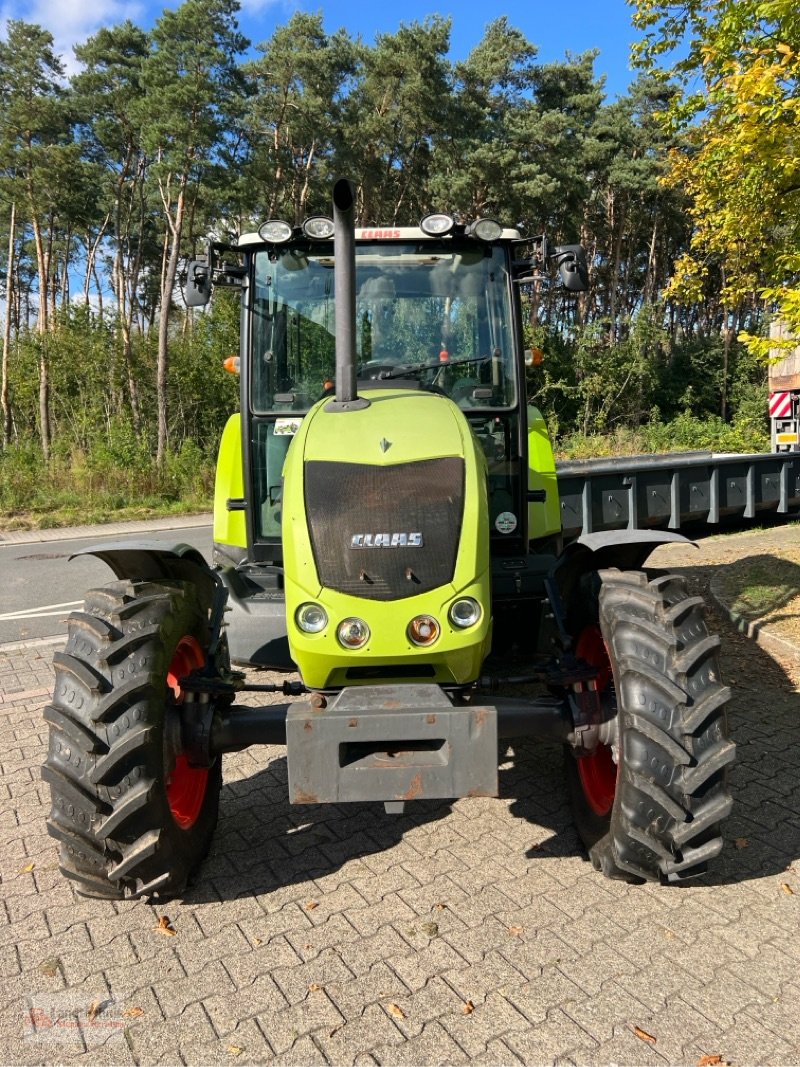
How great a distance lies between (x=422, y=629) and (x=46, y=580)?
27.9ft

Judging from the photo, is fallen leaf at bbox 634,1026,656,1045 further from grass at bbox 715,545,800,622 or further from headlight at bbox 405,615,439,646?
grass at bbox 715,545,800,622

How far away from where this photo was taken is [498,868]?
3463 mm

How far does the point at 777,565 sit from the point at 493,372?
17.5ft

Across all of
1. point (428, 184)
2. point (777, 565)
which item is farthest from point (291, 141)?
point (777, 565)

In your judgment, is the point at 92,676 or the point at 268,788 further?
the point at 268,788

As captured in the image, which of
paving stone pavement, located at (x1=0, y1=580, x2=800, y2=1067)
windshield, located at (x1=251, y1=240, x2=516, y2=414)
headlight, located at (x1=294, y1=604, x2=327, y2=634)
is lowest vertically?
paving stone pavement, located at (x1=0, y1=580, x2=800, y2=1067)

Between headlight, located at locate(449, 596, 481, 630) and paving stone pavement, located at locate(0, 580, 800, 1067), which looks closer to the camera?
paving stone pavement, located at locate(0, 580, 800, 1067)

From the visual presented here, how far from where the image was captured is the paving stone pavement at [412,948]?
2.51 m

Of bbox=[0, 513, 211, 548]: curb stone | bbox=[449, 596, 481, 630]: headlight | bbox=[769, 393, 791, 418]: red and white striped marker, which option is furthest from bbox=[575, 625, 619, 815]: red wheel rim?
bbox=[769, 393, 791, 418]: red and white striped marker

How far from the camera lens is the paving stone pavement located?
2508 millimetres

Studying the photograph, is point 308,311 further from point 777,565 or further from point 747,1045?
point 777,565

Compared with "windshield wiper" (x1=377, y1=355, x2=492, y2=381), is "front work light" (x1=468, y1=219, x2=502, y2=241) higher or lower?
higher

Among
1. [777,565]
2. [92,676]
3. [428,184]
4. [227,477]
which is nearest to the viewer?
[92,676]

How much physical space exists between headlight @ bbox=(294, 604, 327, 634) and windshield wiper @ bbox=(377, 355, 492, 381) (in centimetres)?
183
